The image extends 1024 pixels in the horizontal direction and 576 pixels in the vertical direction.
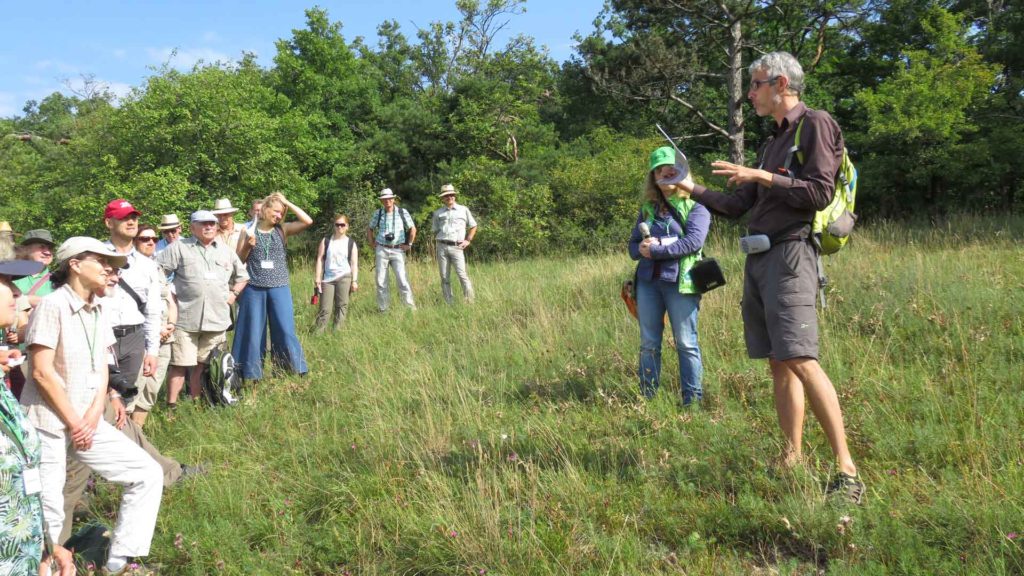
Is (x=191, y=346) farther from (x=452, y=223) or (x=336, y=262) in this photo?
(x=452, y=223)

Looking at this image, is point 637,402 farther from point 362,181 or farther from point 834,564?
point 362,181

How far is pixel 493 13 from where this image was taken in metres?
37.9

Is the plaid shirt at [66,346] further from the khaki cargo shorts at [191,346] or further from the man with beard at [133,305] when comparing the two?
the khaki cargo shorts at [191,346]

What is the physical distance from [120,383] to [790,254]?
431 centimetres

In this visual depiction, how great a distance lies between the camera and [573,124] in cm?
3095

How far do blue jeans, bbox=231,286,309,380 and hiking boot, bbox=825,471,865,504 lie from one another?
5.01 meters

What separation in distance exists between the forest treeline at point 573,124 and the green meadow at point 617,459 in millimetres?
11016

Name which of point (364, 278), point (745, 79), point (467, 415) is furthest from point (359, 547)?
point (745, 79)

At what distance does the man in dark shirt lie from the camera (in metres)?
3.06

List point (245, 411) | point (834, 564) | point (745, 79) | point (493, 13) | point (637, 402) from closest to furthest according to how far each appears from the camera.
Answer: point (834, 564)
point (637, 402)
point (245, 411)
point (745, 79)
point (493, 13)

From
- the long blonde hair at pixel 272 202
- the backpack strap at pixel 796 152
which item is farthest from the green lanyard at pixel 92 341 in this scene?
the backpack strap at pixel 796 152

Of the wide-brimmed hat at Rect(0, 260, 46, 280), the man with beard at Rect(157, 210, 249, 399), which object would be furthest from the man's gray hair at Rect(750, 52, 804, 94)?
the man with beard at Rect(157, 210, 249, 399)

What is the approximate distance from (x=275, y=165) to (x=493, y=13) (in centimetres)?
1900

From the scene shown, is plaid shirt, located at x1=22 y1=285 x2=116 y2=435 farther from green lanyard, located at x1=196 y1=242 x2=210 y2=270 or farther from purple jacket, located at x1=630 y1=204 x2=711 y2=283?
purple jacket, located at x1=630 y1=204 x2=711 y2=283
